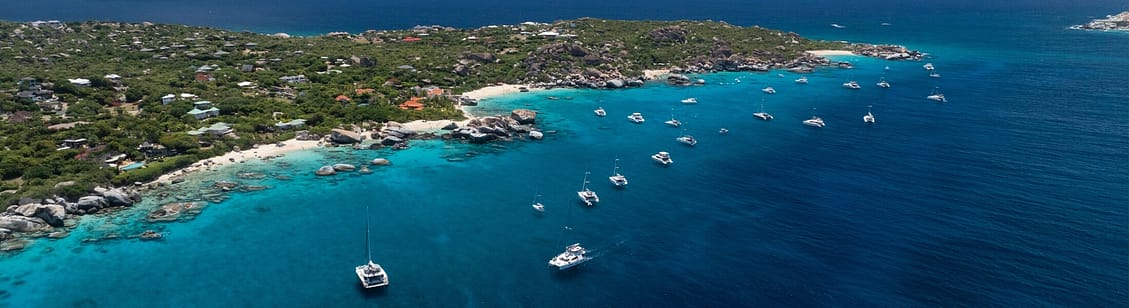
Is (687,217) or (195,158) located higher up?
(195,158)

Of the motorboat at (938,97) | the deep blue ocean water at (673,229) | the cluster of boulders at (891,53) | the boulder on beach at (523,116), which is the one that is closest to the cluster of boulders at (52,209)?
the deep blue ocean water at (673,229)

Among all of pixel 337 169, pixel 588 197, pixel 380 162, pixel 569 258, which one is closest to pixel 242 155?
pixel 337 169

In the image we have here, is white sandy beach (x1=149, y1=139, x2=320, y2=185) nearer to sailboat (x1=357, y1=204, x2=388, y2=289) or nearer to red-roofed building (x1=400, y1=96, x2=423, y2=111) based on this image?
red-roofed building (x1=400, y1=96, x2=423, y2=111)

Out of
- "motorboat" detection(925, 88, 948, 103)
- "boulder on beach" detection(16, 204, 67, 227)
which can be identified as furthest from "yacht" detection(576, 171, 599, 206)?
"motorboat" detection(925, 88, 948, 103)

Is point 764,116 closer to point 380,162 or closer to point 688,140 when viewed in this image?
point 688,140

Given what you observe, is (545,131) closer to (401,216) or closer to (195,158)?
(401,216)

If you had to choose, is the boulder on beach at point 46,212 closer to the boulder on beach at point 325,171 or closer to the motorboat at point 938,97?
the boulder on beach at point 325,171

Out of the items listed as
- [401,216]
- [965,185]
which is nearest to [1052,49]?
[965,185]
